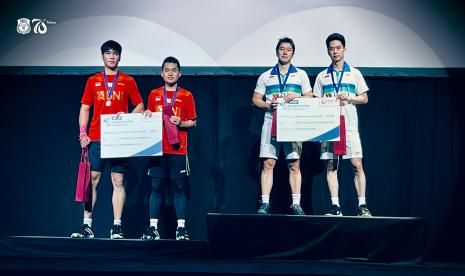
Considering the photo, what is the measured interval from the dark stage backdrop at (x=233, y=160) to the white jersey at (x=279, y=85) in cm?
76

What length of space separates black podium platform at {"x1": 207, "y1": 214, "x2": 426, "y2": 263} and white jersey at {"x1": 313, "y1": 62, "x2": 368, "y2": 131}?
0.89 meters

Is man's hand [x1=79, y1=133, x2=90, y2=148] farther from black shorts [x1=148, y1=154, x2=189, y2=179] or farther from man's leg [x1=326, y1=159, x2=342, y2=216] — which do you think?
man's leg [x1=326, y1=159, x2=342, y2=216]

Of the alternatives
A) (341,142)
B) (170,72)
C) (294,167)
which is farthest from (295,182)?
(170,72)

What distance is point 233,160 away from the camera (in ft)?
22.6

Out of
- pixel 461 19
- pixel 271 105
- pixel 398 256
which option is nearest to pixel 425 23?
pixel 461 19

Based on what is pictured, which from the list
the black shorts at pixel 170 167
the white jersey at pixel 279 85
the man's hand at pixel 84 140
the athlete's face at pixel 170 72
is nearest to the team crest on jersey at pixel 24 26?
the man's hand at pixel 84 140

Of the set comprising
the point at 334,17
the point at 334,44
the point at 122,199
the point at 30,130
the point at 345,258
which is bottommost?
the point at 345,258

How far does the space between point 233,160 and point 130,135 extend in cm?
137

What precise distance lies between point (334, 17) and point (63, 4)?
2.73 meters

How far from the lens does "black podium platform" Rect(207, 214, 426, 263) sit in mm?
5496

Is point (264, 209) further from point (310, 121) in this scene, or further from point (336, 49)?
point (336, 49)

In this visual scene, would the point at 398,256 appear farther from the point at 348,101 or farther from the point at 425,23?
the point at 425,23

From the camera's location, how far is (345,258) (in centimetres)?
553

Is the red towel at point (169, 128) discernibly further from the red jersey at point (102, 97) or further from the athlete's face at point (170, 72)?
the red jersey at point (102, 97)
